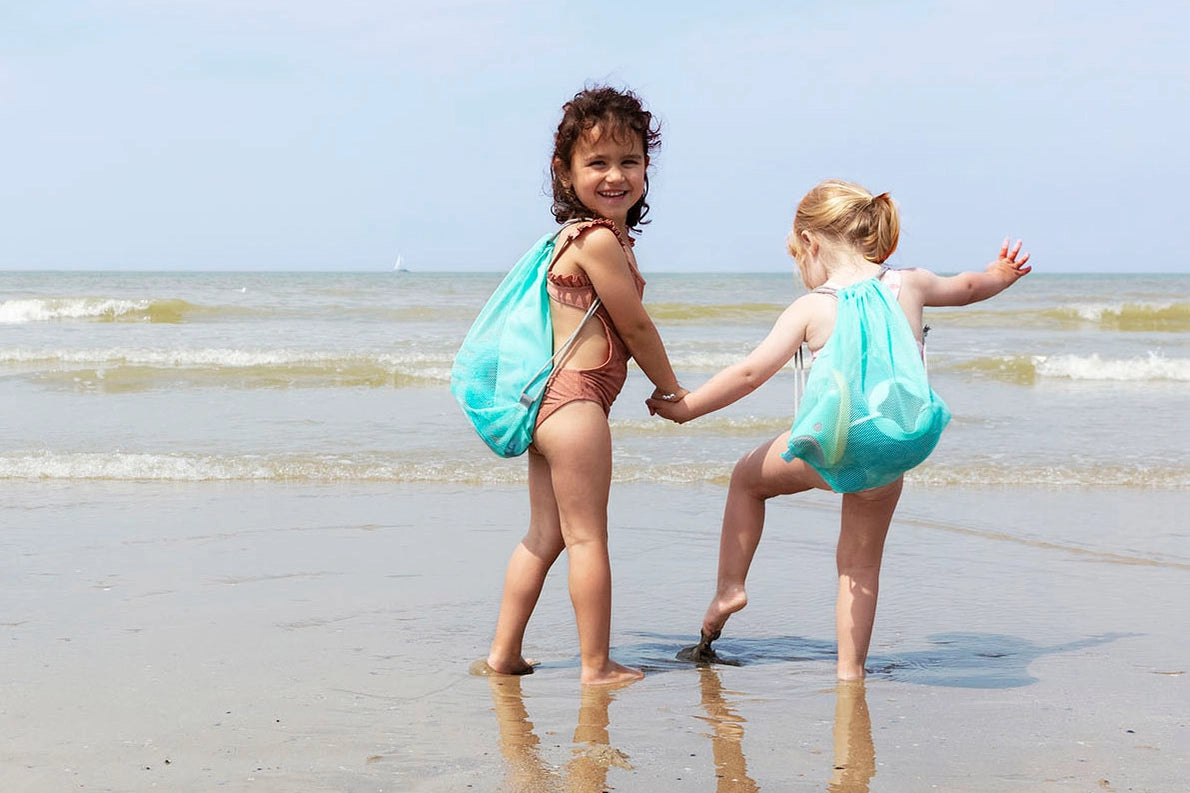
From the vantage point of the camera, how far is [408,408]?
31.5 feet

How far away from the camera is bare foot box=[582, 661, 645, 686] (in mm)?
3129

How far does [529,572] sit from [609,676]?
36 centimetres

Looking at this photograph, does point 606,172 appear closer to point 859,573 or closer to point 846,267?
point 846,267

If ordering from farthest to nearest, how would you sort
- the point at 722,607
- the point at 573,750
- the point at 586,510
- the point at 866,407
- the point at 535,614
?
the point at 535,614, the point at 722,607, the point at 586,510, the point at 866,407, the point at 573,750

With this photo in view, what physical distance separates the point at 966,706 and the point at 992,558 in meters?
1.99

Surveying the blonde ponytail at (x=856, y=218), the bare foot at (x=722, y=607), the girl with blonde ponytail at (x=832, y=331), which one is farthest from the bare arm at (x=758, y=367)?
the bare foot at (x=722, y=607)

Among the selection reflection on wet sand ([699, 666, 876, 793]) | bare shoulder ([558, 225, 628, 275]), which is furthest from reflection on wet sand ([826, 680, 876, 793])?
bare shoulder ([558, 225, 628, 275])

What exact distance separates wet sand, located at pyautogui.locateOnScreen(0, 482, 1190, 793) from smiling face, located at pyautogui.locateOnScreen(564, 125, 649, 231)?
1.25 metres

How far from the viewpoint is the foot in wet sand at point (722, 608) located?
131 inches

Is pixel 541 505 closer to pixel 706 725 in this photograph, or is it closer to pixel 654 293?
pixel 706 725

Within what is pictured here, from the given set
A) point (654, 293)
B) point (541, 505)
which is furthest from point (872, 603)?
point (654, 293)

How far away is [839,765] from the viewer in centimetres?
251

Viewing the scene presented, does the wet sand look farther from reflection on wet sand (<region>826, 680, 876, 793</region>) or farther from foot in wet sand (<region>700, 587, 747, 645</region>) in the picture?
foot in wet sand (<region>700, 587, 747, 645</region>)

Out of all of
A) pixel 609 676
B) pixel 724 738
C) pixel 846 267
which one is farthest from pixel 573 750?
pixel 846 267
